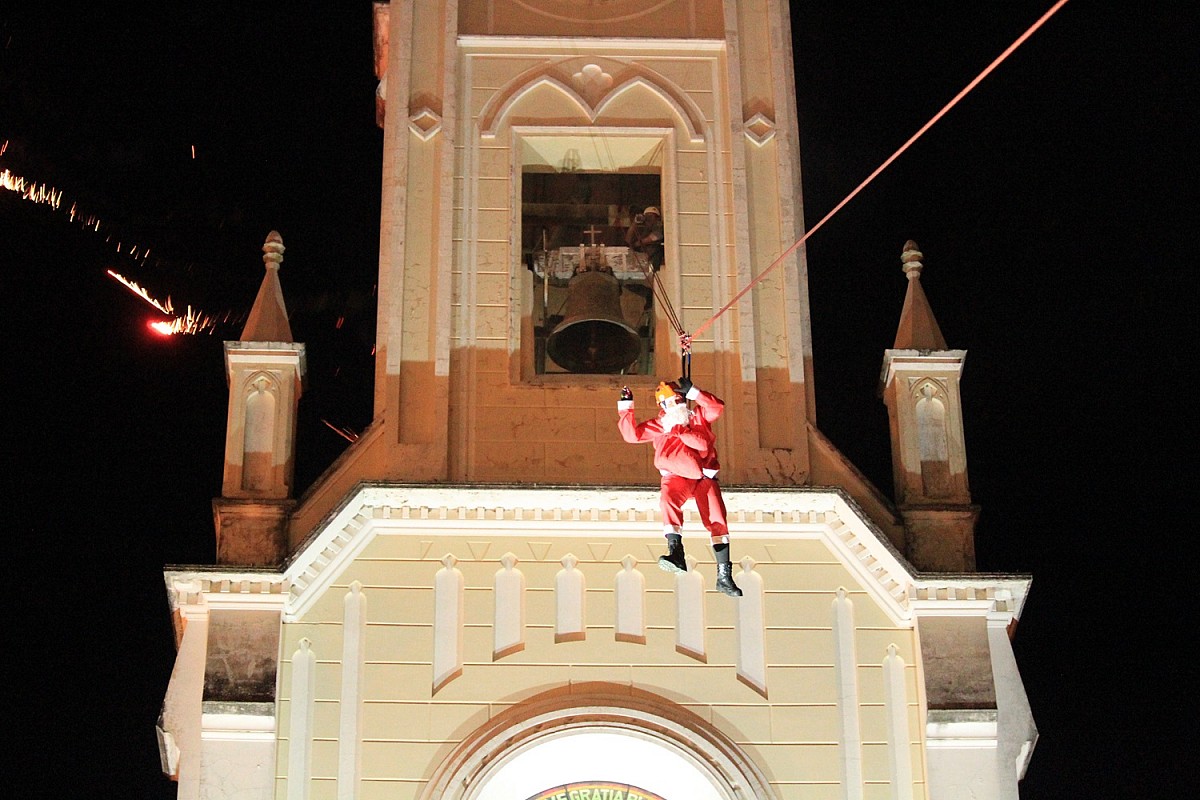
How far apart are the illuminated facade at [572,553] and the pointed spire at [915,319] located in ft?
0.10

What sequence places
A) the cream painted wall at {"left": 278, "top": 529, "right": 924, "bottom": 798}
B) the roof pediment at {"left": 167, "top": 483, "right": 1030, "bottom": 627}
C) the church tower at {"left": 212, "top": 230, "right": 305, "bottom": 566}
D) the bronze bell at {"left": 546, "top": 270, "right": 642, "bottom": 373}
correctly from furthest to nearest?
the bronze bell at {"left": 546, "top": 270, "right": 642, "bottom": 373} < the church tower at {"left": 212, "top": 230, "right": 305, "bottom": 566} < the roof pediment at {"left": 167, "top": 483, "right": 1030, "bottom": 627} < the cream painted wall at {"left": 278, "top": 529, "right": 924, "bottom": 798}

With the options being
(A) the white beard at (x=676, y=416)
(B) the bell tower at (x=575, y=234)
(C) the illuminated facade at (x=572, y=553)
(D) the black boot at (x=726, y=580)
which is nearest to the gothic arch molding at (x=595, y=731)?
(C) the illuminated facade at (x=572, y=553)

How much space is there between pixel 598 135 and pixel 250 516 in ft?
17.5

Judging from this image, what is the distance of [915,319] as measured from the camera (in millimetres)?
21953

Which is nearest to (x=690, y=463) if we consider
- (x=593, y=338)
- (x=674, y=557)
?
(x=674, y=557)

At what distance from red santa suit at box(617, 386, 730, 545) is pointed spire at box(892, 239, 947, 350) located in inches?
148

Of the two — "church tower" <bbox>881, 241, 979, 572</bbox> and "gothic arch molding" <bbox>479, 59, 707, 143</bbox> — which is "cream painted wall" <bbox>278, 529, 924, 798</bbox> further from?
"gothic arch molding" <bbox>479, 59, 707, 143</bbox>

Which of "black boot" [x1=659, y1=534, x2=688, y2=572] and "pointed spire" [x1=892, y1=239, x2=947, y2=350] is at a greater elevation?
"pointed spire" [x1=892, y1=239, x2=947, y2=350]

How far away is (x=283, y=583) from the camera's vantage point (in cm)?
2006

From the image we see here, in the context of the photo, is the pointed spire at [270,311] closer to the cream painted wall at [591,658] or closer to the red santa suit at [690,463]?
the cream painted wall at [591,658]

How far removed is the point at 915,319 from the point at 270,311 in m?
5.85

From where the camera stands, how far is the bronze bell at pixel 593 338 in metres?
22.5

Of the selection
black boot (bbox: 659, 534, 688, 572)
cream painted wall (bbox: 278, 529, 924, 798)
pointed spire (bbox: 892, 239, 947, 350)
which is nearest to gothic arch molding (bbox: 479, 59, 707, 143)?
pointed spire (bbox: 892, 239, 947, 350)

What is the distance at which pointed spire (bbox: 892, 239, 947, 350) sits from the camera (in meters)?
21.7
